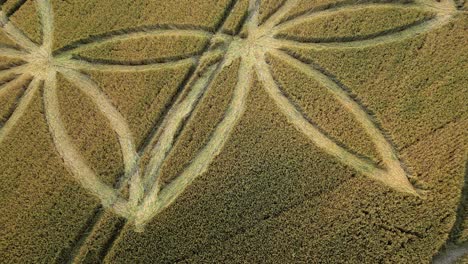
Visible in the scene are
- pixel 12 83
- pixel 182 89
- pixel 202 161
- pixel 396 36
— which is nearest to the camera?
pixel 202 161

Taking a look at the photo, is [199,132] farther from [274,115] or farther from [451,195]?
[451,195]

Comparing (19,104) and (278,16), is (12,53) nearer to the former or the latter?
(19,104)

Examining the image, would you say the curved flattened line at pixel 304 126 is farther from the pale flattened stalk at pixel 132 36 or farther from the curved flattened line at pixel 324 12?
the pale flattened stalk at pixel 132 36

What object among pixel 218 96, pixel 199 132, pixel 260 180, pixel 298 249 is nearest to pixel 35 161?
pixel 199 132

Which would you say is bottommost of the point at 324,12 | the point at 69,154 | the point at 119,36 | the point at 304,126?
the point at 304,126

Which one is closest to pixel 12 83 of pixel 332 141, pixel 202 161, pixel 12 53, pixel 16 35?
pixel 12 53

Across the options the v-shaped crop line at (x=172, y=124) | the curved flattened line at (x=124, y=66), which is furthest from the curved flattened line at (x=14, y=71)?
the v-shaped crop line at (x=172, y=124)

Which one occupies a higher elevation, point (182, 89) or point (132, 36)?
point (132, 36)
